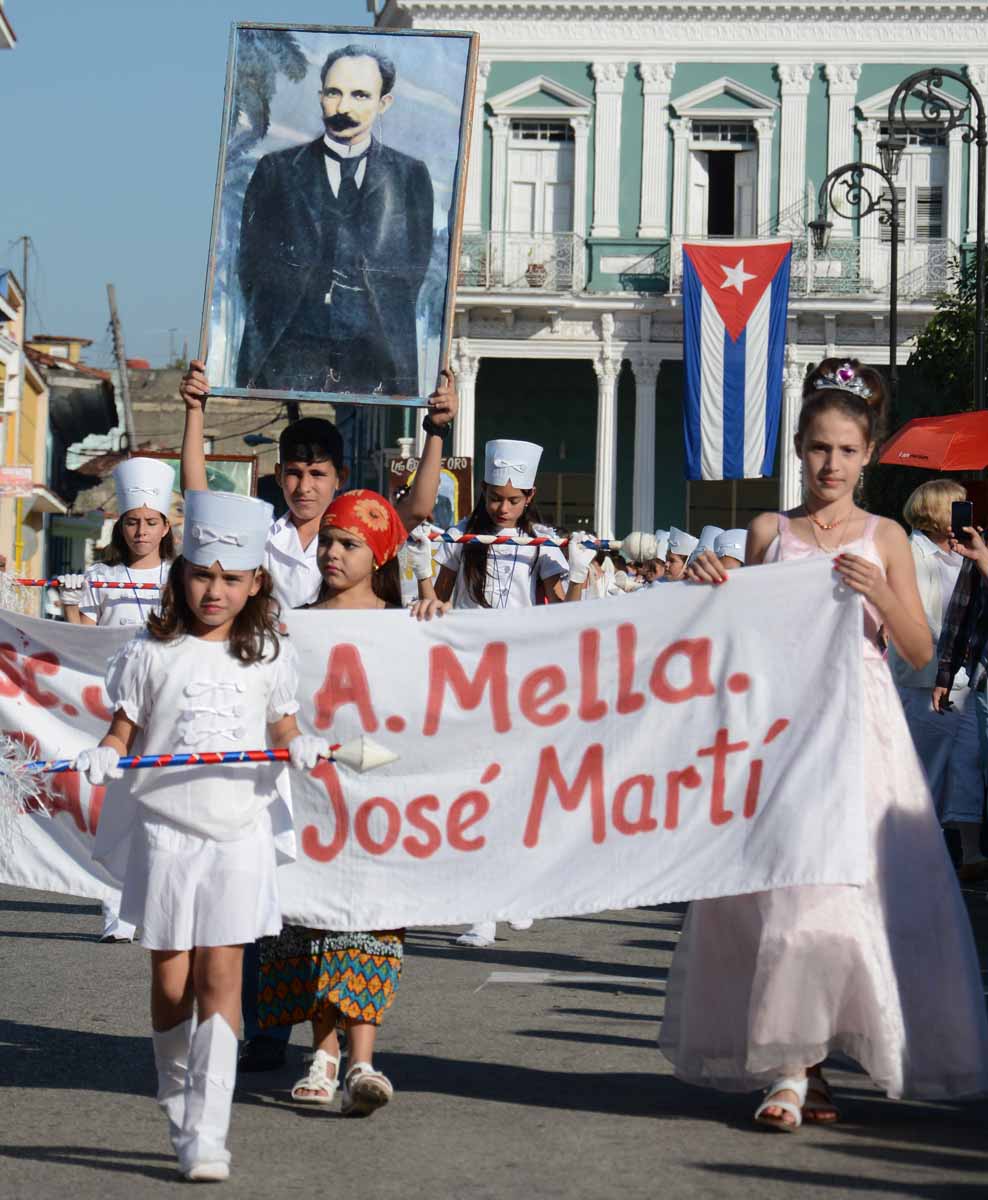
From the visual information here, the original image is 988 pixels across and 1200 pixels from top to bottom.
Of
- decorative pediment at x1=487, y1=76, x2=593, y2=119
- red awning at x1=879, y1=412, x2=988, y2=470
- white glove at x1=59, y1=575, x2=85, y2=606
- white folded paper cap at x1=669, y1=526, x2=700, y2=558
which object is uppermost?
decorative pediment at x1=487, y1=76, x2=593, y2=119

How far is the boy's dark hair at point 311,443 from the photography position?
7754 mm

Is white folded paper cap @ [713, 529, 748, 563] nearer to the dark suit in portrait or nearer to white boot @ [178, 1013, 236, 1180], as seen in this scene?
the dark suit in portrait

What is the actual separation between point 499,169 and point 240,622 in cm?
3801

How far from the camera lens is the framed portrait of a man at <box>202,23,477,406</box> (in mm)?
9758

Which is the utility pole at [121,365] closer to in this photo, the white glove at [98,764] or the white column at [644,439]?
the white column at [644,439]

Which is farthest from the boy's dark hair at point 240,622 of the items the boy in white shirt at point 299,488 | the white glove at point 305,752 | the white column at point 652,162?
the white column at point 652,162

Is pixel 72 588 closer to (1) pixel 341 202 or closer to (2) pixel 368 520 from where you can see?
(1) pixel 341 202

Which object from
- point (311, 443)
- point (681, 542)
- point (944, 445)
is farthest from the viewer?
point (681, 542)

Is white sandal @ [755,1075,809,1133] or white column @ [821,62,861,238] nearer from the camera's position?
white sandal @ [755,1075,809,1133]

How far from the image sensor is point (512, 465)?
9805 mm

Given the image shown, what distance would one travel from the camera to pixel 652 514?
144 ft

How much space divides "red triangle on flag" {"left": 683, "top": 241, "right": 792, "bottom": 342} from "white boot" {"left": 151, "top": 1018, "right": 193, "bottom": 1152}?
2767 cm

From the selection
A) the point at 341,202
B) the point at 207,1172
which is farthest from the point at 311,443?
the point at 207,1172

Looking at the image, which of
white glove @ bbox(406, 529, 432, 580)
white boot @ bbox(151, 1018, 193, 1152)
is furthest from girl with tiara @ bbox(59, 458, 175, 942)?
white boot @ bbox(151, 1018, 193, 1152)
